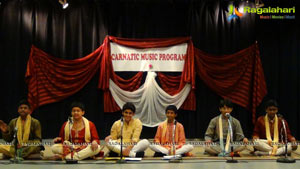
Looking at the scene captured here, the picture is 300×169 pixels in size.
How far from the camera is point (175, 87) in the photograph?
21.5 ft

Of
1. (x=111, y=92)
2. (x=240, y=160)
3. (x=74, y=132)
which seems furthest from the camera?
(x=111, y=92)

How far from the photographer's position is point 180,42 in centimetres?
657

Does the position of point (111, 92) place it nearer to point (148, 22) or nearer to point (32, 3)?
point (148, 22)

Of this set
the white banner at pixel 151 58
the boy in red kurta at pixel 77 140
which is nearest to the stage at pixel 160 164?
the boy in red kurta at pixel 77 140

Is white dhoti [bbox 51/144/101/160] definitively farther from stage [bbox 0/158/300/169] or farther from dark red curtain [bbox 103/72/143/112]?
dark red curtain [bbox 103/72/143/112]

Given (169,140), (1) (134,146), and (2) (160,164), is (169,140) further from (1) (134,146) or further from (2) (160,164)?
(2) (160,164)

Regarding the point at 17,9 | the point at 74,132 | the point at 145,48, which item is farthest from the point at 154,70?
the point at 17,9

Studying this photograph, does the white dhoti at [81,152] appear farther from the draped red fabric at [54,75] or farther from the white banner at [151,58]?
the white banner at [151,58]

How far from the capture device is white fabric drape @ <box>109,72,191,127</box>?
21.2ft

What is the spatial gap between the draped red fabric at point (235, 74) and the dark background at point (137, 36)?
0.16 m

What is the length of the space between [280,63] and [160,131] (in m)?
3.41

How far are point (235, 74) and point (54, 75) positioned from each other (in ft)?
11.9

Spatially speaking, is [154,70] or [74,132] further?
[154,70]

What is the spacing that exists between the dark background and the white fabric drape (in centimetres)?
29
